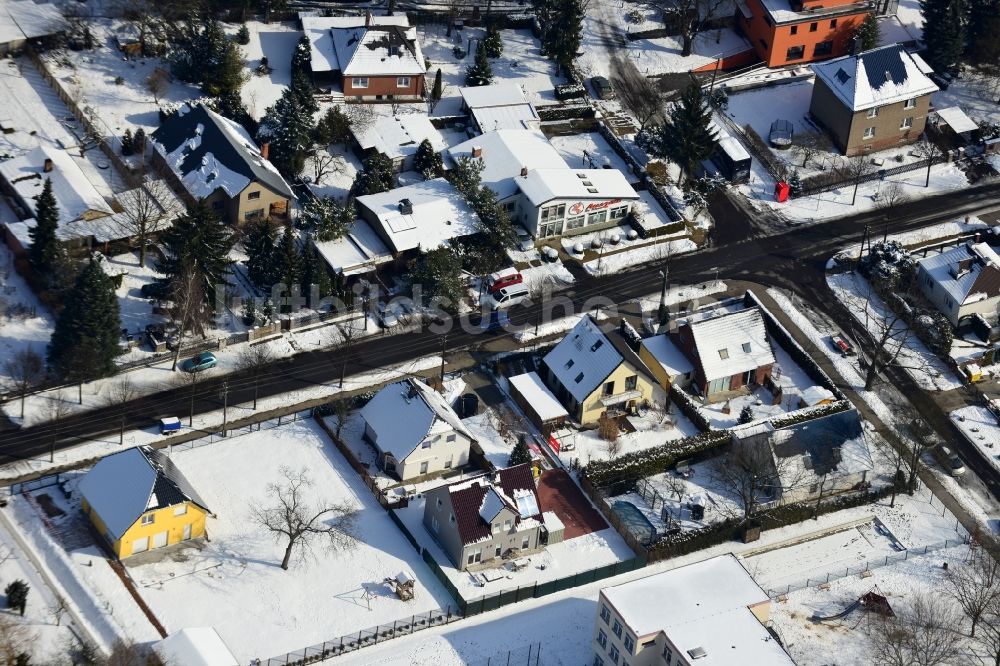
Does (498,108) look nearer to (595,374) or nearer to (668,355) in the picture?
(668,355)

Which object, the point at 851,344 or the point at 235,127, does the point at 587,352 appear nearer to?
the point at 851,344

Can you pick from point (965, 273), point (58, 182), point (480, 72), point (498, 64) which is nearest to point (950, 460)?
point (965, 273)

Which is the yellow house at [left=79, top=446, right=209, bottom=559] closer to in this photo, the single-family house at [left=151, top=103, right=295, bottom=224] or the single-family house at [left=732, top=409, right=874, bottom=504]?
the single-family house at [left=151, top=103, right=295, bottom=224]

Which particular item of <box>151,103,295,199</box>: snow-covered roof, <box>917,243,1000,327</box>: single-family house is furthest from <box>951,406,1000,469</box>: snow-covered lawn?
<box>151,103,295,199</box>: snow-covered roof

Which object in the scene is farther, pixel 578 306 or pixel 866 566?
pixel 578 306

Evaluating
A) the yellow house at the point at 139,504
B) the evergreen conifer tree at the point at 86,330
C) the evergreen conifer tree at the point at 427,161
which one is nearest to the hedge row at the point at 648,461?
the yellow house at the point at 139,504

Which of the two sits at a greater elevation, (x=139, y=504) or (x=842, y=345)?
(x=842, y=345)

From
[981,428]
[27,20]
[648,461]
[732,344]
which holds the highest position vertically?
[27,20]
